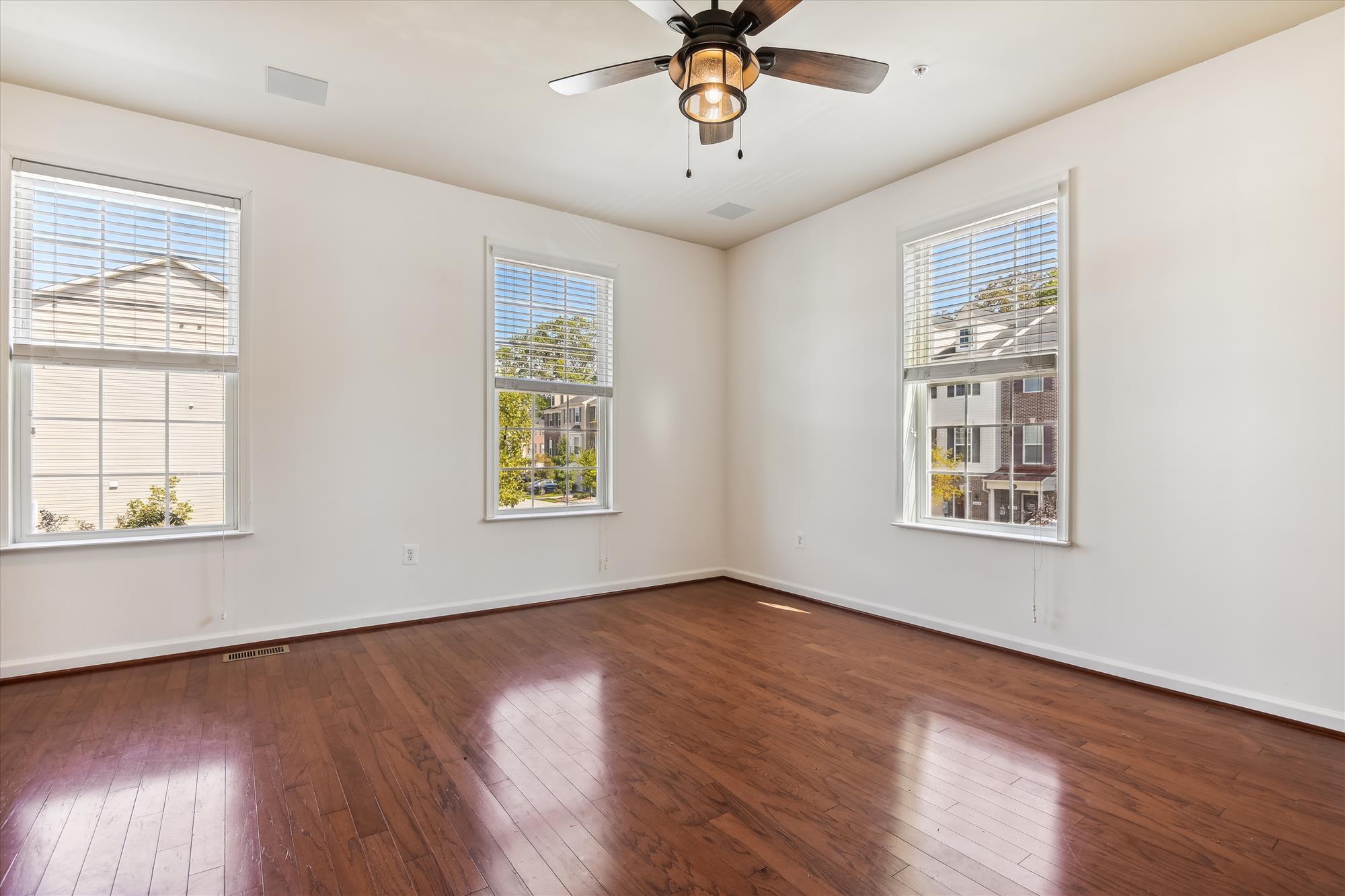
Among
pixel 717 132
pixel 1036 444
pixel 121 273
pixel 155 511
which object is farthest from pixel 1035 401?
pixel 121 273

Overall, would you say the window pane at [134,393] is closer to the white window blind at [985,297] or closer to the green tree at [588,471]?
the green tree at [588,471]

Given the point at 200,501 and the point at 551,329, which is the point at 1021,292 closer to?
the point at 551,329

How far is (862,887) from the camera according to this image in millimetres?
1710

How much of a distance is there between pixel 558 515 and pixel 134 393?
2.57 meters

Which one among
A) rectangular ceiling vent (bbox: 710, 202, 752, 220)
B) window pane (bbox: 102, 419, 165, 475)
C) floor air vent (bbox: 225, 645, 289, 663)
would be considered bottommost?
floor air vent (bbox: 225, 645, 289, 663)

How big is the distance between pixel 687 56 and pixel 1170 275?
2.50 m

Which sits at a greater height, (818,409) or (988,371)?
(988,371)

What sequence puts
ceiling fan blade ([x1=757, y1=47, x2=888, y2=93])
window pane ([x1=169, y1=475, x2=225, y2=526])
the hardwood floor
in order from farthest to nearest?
window pane ([x1=169, y1=475, x2=225, y2=526]), ceiling fan blade ([x1=757, y1=47, x2=888, y2=93]), the hardwood floor

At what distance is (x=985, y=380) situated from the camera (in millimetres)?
3904

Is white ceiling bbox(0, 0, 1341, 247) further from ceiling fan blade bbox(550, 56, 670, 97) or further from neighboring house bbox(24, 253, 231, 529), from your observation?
neighboring house bbox(24, 253, 231, 529)

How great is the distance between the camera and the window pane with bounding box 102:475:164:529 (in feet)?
11.5

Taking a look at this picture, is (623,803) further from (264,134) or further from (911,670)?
(264,134)

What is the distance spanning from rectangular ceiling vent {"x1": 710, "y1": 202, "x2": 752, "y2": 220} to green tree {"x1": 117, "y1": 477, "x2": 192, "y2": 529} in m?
3.85

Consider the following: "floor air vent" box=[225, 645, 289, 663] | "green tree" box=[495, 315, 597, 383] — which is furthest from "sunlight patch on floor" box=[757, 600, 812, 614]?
A: "floor air vent" box=[225, 645, 289, 663]
